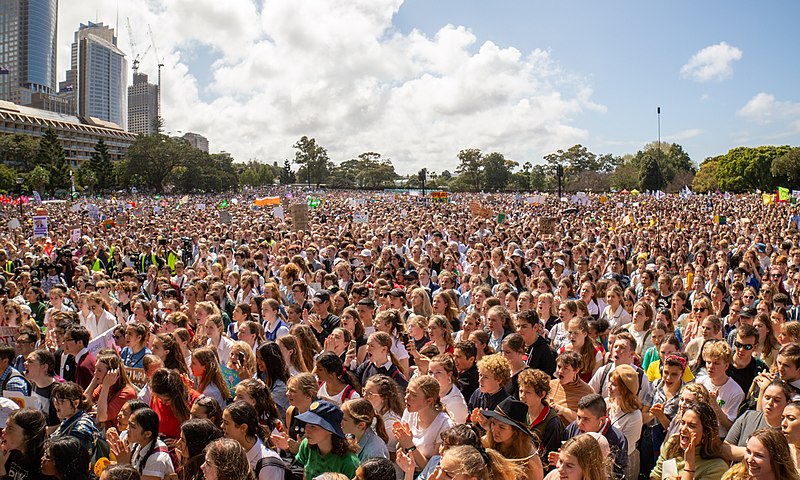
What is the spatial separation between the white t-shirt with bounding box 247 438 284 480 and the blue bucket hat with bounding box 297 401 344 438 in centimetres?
32

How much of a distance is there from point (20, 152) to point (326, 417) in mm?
85797

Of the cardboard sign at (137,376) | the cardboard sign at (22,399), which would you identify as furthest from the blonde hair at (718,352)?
the cardboard sign at (22,399)

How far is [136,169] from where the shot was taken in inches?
3159

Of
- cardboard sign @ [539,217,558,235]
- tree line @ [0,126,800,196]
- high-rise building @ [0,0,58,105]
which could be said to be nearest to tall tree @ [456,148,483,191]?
tree line @ [0,126,800,196]

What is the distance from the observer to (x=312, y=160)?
117938mm

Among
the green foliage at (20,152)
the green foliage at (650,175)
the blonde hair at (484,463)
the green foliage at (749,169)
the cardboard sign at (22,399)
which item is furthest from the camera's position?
the green foliage at (650,175)

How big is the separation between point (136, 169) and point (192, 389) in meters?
83.0

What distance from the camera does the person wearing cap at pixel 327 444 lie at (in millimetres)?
3590

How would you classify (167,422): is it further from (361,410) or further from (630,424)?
(630,424)

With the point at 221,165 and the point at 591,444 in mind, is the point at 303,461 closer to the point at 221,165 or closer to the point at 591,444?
the point at 591,444

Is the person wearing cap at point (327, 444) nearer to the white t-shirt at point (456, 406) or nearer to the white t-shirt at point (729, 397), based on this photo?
the white t-shirt at point (456, 406)

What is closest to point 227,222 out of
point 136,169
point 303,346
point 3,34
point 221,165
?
point 303,346

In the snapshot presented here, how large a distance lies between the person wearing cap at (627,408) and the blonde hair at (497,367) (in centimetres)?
74

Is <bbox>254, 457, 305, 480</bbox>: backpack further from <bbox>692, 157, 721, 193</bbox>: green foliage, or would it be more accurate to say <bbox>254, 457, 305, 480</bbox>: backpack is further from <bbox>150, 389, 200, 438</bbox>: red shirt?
<bbox>692, 157, 721, 193</bbox>: green foliage
